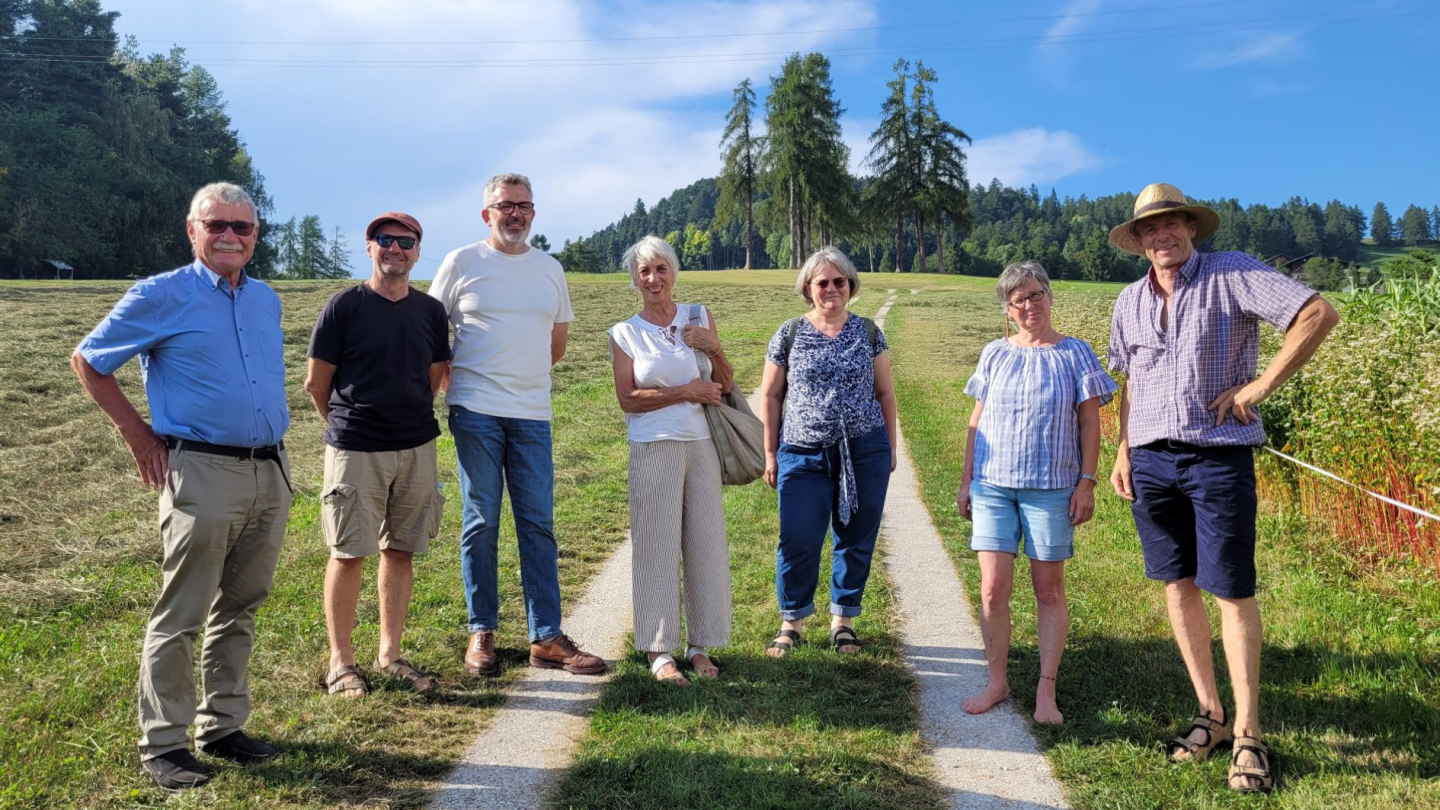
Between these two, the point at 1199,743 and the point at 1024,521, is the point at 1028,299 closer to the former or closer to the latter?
the point at 1024,521

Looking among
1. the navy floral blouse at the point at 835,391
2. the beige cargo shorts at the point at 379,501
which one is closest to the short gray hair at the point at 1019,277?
the navy floral blouse at the point at 835,391

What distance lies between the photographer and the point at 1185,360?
3.61 metres

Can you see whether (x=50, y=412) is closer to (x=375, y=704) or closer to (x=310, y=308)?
(x=375, y=704)

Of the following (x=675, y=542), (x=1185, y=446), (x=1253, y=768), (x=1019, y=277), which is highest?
(x=1019, y=277)

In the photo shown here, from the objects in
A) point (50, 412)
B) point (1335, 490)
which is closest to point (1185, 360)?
point (1335, 490)

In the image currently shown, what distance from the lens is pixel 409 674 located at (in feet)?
14.5

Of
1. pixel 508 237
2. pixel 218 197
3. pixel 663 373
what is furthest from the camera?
pixel 508 237

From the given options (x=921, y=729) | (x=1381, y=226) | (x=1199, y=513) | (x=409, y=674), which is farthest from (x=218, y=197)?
(x=1381, y=226)

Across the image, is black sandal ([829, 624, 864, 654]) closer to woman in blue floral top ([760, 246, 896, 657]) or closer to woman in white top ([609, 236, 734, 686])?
woman in blue floral top ([760, 246, 896, 657])

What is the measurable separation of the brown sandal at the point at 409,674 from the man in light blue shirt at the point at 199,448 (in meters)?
0.74

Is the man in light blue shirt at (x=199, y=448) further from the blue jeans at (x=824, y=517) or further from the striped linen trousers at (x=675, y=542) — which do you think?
the blue jeans at (x=824, y=517)

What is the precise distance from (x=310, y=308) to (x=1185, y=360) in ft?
80.9

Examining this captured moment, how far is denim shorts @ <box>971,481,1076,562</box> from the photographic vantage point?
412 centimetres

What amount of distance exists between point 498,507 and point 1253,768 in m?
3.42
